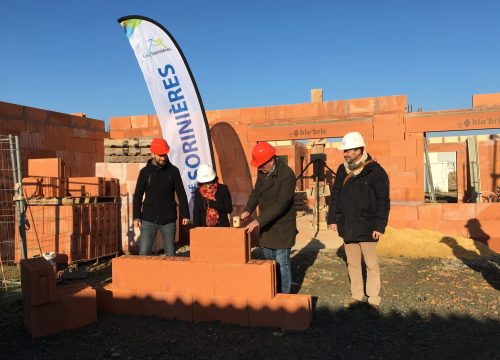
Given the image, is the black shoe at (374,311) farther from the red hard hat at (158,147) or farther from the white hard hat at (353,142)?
the red hard hat at (158,147)

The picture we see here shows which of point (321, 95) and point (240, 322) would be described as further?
point (321, 95)

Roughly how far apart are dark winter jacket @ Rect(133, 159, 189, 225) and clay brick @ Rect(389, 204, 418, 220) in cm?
557

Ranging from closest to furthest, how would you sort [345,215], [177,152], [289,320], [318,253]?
1. [289,320]
2. [345,215]
3. [177,152]
4. [318,253]

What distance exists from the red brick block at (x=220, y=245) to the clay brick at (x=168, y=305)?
0.39 metres

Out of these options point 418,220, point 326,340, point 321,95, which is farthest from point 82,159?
point 326,340

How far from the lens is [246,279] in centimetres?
381

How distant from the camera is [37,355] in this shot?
11.2ft

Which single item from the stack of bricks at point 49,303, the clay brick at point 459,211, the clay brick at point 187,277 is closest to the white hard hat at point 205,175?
the clay brick at point 187,277

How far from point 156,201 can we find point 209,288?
1353mm

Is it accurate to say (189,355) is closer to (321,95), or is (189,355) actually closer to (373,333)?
(373,333)

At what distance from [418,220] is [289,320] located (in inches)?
238

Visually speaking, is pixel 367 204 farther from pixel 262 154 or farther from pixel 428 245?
pixel 428 245

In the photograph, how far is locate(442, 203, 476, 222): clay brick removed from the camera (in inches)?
334

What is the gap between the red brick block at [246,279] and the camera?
375 centimetres
